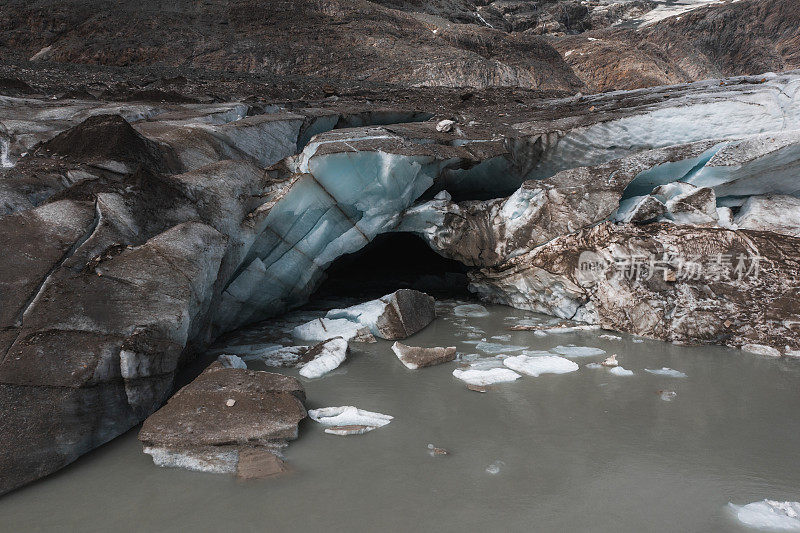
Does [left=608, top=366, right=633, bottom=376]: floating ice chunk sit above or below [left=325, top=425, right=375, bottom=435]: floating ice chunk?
below

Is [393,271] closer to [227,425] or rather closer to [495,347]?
[495,347]

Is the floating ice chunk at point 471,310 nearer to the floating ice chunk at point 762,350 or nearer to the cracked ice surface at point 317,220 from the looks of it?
the cracked ice surface at point 317,220

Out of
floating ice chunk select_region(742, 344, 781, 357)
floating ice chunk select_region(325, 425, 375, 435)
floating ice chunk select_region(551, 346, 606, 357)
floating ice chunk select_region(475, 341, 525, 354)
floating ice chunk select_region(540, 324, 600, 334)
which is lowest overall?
floating ice chunk select_region(540, 324, 600, 334)

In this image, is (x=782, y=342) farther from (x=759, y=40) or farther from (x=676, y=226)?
(x=759, y=40)

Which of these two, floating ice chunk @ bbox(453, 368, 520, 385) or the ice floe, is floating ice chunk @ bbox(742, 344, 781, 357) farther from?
the ice floe

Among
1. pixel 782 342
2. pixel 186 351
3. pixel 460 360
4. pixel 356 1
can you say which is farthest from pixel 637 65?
pixel 186 351

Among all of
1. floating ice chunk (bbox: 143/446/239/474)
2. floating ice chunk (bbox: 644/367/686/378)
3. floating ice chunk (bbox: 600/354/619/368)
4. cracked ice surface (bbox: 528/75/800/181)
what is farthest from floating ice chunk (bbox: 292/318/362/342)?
cracked ice surface (bbox: 528/75/800/181)
